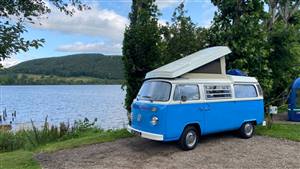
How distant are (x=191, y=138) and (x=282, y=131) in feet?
16.2

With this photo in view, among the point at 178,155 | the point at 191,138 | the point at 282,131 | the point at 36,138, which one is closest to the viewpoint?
the point at 178,155

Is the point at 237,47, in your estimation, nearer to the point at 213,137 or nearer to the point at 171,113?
the point at 213,137

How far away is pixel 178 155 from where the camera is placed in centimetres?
891

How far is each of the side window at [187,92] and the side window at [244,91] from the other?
1.92m

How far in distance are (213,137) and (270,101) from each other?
841cm

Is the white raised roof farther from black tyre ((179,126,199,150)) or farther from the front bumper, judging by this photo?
the front bumper

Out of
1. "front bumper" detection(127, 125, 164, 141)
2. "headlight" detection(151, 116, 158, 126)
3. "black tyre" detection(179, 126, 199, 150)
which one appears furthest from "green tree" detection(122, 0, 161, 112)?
"headlight" detection(151, 116, 158, 126)

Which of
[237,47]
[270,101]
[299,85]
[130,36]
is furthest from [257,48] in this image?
[130,36]

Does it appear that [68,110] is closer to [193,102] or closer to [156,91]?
[156,91]

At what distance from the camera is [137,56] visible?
42.2 ft

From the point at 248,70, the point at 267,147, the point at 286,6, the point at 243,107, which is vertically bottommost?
the point at 267,147

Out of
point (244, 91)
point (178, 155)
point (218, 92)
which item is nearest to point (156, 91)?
point (178, 155)

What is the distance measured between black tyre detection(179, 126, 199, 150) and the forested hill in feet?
228

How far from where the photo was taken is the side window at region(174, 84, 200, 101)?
9188mm
